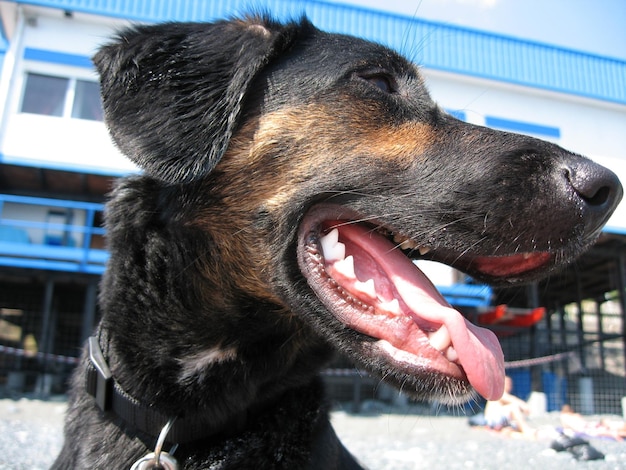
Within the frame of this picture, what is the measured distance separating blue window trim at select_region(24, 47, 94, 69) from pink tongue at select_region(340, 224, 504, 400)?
12563 millimetres

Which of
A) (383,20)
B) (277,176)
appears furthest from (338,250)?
(383,20)

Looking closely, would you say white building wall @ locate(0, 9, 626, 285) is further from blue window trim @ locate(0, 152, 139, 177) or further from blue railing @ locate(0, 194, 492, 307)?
blue railing @ locate(0, 194, 492, 307)

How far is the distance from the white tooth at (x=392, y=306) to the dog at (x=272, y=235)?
0.02m

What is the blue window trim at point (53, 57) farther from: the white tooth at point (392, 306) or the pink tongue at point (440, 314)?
the white tooth at point (392, 306)

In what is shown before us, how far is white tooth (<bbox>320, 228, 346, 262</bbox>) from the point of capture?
5.99ft

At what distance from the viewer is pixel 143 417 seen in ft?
6.22

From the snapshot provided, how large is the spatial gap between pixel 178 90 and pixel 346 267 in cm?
95

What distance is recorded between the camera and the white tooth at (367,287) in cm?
172

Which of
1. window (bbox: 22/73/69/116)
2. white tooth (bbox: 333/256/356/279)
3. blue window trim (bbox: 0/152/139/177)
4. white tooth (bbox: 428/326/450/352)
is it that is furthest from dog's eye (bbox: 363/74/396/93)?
window (bbox: 22/73/69/116)

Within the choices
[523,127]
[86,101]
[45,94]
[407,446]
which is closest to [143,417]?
→ [407,446]

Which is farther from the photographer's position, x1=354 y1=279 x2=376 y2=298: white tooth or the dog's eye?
the dog's eye

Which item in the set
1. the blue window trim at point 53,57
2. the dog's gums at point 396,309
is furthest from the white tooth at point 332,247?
the blue window trim at point 53,57

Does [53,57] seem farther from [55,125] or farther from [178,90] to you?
[178,90]

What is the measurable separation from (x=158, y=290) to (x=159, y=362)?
0.90 feet
